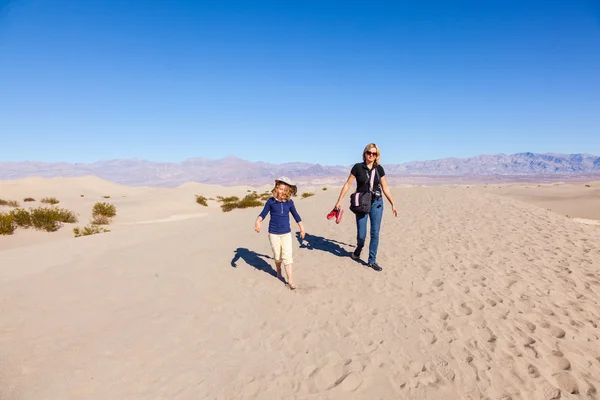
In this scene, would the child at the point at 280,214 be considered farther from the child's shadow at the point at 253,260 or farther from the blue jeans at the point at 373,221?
the blue jeans at the point at 373,221

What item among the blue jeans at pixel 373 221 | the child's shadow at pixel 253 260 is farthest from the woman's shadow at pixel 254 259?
the blue jeans at pixel 373 221

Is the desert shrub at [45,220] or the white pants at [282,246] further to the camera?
the desert shrub at [45,220]

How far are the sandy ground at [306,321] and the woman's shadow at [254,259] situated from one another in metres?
0.06

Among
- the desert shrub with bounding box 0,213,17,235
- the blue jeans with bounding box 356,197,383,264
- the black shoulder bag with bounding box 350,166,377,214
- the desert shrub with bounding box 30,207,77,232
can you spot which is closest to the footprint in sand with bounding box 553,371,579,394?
the blue jeans with bounding box 356,197,383,264

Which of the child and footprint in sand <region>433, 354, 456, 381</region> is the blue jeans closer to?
the child

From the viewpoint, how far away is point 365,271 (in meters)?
6.86

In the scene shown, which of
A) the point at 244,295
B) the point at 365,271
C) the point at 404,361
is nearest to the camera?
the point at 404,361

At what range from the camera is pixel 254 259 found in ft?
26.3

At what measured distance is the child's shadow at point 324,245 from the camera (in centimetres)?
845

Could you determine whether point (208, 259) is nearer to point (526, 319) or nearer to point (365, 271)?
point (365, 271)

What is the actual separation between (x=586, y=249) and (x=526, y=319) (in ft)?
17.8

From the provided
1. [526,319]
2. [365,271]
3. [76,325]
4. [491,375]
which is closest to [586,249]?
[526,319]

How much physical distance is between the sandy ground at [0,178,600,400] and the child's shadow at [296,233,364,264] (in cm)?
12

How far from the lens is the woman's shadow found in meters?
7.19
